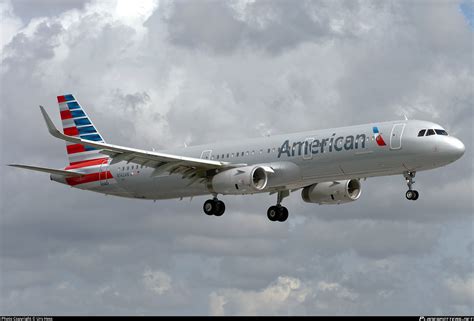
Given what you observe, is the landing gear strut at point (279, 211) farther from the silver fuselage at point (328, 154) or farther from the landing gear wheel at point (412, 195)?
the landing gear wheel at point (412, 195)

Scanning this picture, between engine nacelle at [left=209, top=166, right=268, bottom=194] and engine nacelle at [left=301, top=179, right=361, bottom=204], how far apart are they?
7.34 m

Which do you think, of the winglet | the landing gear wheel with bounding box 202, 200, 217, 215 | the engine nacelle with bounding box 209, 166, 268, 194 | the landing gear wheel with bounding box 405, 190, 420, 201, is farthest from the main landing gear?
the winglet

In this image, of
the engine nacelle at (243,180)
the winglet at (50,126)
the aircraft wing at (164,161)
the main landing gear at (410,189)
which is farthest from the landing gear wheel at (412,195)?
the winglet at (50,126)

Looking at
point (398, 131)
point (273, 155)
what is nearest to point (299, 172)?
point (273, 155)

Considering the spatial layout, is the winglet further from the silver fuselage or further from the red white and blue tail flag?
the red white and blue tail flag

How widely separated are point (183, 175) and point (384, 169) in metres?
15.0

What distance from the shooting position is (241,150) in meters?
72.1

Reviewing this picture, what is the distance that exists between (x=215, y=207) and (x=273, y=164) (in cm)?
604

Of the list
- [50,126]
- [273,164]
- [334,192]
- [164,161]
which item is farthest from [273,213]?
[50,126]

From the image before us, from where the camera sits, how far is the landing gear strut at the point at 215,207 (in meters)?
73.1

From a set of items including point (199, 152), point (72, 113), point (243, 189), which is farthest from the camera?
point (72, 113)

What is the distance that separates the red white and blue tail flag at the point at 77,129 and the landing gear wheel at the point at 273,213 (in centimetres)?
1346

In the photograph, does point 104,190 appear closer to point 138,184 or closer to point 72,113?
point 138,184

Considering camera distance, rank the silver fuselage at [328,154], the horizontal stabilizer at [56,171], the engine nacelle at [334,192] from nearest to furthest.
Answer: the silver fuselage at [328,154] → the horizontal stabilizer at [56,171] → the engine nacelle at [334,192]
